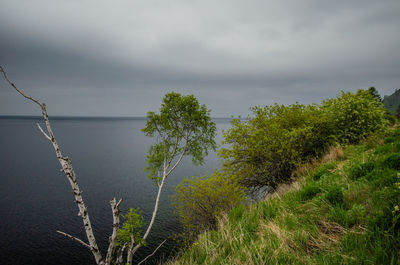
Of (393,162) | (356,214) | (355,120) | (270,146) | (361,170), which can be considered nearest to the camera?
(356,214)

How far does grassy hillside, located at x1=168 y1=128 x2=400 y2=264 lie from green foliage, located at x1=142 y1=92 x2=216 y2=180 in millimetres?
14316

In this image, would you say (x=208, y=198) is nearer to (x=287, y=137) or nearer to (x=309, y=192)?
(x=287, y=137)

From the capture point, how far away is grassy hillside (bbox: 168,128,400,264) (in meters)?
3.26

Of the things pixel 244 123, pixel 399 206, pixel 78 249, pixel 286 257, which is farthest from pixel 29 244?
pixel 399 206

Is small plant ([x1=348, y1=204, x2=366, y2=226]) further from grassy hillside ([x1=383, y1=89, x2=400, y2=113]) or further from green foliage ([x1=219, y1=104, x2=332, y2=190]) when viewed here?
grassy hillside ([x1=383, y1=89, x2=400, y2=113])

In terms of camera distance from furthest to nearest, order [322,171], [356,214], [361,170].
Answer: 1. [322,171]
2. [361,170]
3. [356,214]

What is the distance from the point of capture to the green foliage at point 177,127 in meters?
19.7

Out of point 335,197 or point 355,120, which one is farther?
point 355,120

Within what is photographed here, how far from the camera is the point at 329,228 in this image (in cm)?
414

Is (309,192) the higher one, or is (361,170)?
(361,170)

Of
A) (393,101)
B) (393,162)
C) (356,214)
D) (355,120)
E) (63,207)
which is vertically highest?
(393,101)

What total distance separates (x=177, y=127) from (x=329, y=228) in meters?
17.3

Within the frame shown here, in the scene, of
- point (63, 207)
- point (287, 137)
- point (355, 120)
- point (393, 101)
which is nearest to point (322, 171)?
point (287, 137)

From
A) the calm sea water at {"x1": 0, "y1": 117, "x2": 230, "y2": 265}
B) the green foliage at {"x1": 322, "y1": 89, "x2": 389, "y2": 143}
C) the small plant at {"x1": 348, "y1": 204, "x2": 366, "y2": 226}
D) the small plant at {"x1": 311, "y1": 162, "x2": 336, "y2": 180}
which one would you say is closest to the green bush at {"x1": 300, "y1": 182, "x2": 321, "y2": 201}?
the small plant at {"x1": 348, "y1": 204, "x2": 366, "y2": 226}
